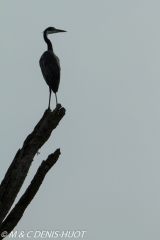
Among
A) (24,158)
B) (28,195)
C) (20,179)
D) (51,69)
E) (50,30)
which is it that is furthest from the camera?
(50,30)

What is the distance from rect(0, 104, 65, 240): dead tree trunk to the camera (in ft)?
28.1

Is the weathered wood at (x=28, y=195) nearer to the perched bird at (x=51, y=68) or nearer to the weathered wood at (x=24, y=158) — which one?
the weathered wood at (x=24, y=158)

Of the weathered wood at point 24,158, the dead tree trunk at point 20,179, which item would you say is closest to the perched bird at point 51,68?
the weathered wood at point 24,158

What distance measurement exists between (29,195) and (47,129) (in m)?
A: 1.48

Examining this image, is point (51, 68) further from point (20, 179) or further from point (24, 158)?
point (20, 179)

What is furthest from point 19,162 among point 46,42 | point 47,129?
point 46,42

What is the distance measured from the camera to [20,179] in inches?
347

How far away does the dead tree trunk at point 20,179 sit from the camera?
8555mm

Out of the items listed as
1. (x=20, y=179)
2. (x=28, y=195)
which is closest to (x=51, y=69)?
(x=20, y=179)

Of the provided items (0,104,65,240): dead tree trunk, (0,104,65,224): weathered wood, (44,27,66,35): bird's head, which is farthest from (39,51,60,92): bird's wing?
(0,104,65,240): dead tree trunk

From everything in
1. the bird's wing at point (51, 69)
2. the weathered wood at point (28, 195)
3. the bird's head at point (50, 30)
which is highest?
the bird's head at point (50, 30)

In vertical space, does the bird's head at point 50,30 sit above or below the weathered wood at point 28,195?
above

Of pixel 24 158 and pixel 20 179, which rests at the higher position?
pixel 24 158

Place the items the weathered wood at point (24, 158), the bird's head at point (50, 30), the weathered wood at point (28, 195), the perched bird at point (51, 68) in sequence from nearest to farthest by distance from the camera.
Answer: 1. the weathered wood at point (28, 195)
2. the weathered wood at point (24, 158)
3. the perched bird at point (51, 68)
4. the bird's head at point (50, 30)
